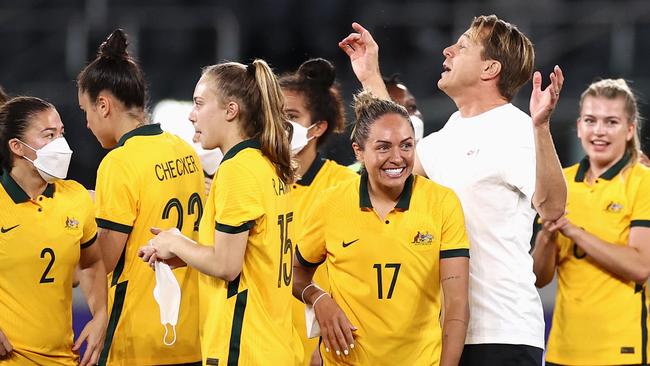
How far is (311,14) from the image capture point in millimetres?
11133

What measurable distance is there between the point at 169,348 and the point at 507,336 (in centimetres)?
142

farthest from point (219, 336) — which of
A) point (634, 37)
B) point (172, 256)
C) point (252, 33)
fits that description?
point (634, 37)

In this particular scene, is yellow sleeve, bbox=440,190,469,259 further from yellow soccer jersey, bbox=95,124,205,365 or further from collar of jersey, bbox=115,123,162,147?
collar of jersey, bbox=115,123,162,147

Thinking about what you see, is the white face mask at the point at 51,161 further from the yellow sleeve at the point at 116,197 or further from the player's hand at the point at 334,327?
the player's hand at the point at 334,327

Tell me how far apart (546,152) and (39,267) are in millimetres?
2011

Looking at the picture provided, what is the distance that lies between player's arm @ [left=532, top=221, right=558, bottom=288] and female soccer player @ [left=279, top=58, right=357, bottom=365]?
1.03m

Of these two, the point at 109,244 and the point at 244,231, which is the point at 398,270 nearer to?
the point at 244,231

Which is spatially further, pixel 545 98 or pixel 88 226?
pixel 88 226

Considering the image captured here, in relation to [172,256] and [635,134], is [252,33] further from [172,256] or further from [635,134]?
[172,256]

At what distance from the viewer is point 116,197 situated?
4348 millimetres

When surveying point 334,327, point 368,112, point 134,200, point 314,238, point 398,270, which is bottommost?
point 334,327

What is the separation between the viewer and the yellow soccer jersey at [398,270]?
397cm

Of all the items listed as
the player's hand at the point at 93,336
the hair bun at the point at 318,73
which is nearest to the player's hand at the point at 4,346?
the player's hand at the point at 93,336

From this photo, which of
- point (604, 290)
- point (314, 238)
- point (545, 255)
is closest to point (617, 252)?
point (604, 290)
